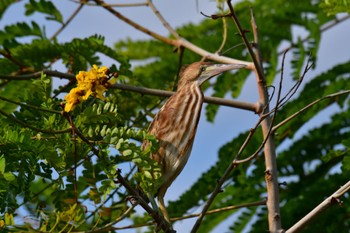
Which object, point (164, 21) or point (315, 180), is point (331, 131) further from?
point (164, 21)

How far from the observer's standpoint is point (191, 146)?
14.7 ft

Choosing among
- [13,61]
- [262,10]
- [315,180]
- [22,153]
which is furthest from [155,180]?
[262,10]

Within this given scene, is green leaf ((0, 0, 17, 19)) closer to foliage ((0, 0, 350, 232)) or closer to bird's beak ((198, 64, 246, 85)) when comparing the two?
foliage ((0, 0, 350, 232))

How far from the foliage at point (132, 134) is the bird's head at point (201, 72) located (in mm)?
348

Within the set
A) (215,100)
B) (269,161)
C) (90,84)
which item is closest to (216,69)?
(215,100)

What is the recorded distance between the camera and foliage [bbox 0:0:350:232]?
3633 mm

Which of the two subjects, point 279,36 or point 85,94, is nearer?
point 85,94

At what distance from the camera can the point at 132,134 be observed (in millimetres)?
3580

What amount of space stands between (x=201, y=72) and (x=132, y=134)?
1.58 metres

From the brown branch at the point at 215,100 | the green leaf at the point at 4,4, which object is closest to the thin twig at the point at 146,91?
the brown branch at the point at 215,100

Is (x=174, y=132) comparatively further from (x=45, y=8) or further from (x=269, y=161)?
(x=45, y=8)

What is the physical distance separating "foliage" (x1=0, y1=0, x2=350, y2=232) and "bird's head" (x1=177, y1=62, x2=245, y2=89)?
35 centimetres

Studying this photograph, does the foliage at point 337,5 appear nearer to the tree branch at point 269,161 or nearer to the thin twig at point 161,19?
the tree branch at point 269,161

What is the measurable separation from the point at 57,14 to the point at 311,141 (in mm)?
1756
